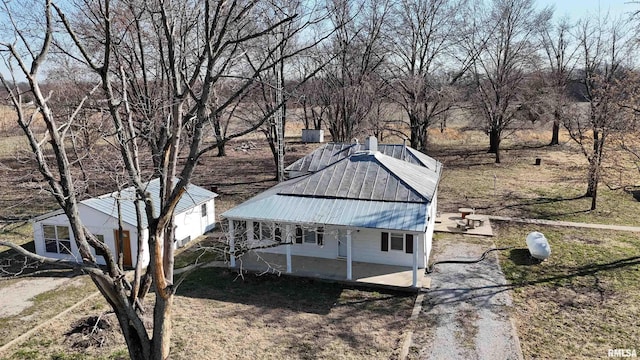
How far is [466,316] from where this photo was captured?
12047 mm

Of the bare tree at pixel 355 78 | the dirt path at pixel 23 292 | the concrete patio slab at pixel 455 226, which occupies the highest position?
the bare tree at pixel 355 78

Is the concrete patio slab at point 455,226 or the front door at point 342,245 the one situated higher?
the front door at point 342,245

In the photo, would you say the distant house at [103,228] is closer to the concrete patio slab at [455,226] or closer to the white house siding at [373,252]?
the white house siding at [373,252]

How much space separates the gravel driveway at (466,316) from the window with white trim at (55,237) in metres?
13.0

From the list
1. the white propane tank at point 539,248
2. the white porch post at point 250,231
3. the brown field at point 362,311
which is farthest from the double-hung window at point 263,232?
the white propane tank at point 539,248

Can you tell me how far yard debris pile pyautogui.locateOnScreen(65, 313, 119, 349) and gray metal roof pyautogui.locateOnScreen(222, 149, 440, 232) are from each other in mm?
4933

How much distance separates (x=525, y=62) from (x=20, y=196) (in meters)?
37.9

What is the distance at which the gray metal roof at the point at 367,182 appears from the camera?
50.7 ft

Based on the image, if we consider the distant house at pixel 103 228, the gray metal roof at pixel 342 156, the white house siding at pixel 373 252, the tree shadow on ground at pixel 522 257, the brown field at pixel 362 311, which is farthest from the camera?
the gray metal roof at pixel 342 156

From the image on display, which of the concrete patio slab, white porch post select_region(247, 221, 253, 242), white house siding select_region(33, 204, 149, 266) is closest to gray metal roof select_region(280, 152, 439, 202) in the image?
white porch post select_region(247, 221, 253, 242)

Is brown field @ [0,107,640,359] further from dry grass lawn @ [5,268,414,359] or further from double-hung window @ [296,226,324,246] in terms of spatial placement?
double-hung window @ [296,226,324,246]

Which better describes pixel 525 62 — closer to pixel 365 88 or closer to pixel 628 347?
pixel 365 88

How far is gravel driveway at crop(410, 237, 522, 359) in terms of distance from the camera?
10438mm

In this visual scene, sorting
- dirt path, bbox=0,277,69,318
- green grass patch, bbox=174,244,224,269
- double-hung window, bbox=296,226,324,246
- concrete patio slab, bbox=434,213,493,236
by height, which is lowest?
dirt path, bbox=0,277,69,318
